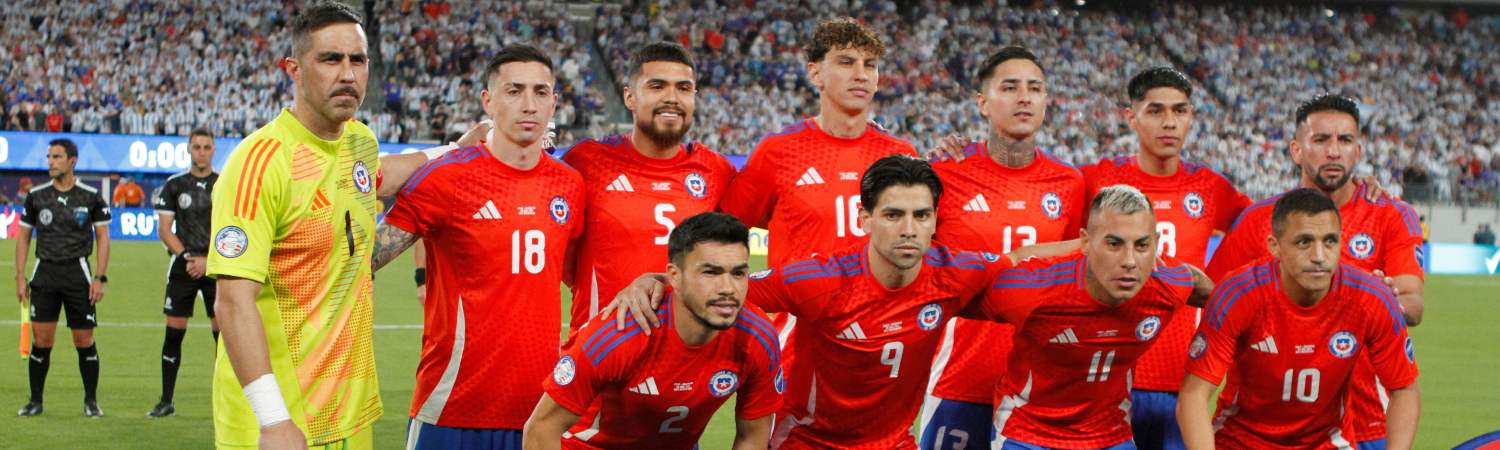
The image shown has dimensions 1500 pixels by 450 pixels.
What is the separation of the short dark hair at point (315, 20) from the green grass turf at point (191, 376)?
17.4 feet

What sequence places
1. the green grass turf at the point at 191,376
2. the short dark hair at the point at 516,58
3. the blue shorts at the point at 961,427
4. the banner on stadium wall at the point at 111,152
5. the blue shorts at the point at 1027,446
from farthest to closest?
the banner on stadium wall at the point at 111,152 → the green grass turf at the point at 191,376 → the blue shorts at the point at 961,427 → the short dark hair at the point at 516,58 → the blue shorts at the point at 1027,446

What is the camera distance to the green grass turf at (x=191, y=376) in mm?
9328

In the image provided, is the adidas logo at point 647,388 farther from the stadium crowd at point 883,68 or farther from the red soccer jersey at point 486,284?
the stadium crowd at point 883,68

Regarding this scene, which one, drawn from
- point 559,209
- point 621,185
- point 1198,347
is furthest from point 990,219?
point 559,209

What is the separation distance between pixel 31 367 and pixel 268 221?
7.27 meters

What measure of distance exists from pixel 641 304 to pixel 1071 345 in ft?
5.50

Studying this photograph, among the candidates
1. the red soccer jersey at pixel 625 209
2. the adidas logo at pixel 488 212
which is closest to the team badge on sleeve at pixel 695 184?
the red soccer jersey at pixel 625 209

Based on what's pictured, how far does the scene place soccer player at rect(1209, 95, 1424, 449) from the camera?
5.87 metres

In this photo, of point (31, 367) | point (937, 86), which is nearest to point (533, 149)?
point (31, 367)

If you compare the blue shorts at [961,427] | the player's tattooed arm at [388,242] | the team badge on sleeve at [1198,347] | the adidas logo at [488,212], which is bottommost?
the blue shorts at [961,427]

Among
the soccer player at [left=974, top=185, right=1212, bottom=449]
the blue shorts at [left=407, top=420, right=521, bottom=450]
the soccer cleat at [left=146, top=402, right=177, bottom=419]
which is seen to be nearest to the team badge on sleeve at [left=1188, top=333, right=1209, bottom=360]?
the soccer player at [left=974, top=185, right=1212, bottom=449]

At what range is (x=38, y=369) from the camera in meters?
9.95

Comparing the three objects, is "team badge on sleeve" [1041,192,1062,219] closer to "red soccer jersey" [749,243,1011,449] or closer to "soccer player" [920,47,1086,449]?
"soccer player" [920,47,1086,449]

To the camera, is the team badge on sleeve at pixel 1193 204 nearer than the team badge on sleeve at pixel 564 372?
No
